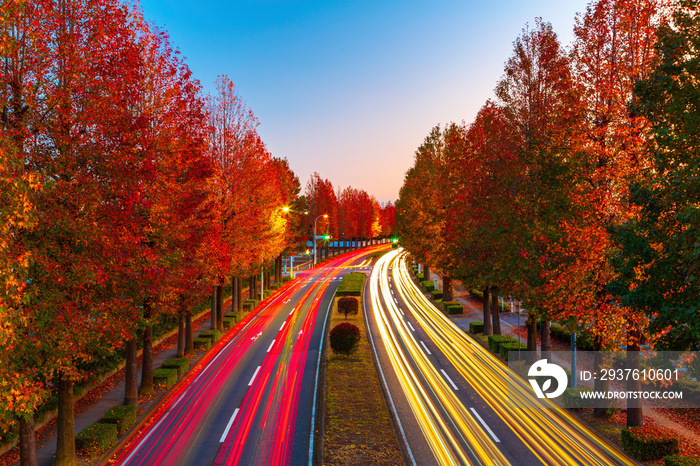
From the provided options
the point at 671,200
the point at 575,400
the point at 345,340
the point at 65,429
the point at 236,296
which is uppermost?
the point at 671,200

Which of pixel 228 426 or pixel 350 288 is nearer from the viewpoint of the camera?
pixel 228 426

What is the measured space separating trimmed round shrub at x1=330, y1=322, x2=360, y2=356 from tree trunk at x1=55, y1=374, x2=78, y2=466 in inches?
546

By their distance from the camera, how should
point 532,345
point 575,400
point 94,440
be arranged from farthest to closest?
point 532,345 < point 575,400 < point 94,440

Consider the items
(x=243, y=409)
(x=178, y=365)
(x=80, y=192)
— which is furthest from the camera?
(x=178, y=365)

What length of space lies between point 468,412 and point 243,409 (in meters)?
8.94

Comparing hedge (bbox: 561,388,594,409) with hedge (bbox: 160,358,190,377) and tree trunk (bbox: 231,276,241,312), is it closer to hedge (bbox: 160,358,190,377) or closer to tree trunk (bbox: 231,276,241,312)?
hedge (bbox: 160,358,190,377)

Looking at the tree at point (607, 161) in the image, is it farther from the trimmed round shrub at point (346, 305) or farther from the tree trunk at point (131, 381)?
the trimmed round shrub at point (346, 305)

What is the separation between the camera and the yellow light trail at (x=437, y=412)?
44.7 feet

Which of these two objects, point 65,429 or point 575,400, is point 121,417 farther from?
point 575,400

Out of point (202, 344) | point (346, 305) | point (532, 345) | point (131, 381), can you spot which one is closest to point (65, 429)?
point (131, 381)

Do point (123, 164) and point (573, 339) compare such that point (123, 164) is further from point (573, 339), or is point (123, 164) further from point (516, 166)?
point (573, 339)

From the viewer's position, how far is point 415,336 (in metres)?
30.6

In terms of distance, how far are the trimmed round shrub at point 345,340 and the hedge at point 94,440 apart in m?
12.5

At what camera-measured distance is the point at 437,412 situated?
17.2 meters
